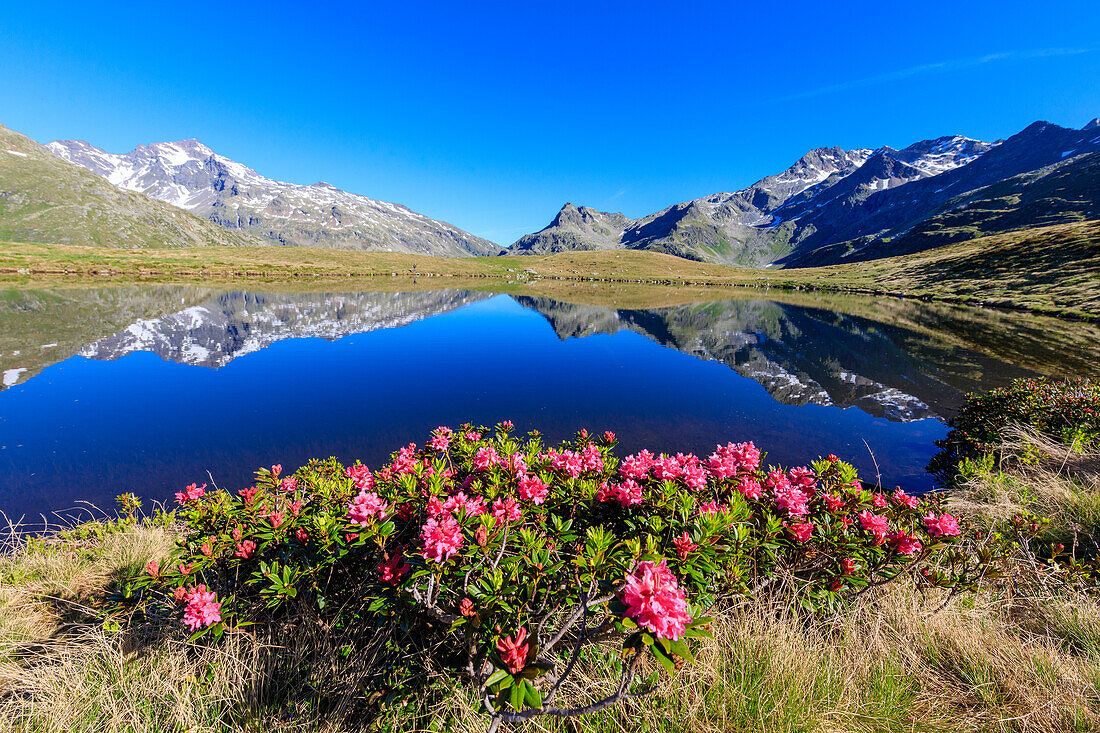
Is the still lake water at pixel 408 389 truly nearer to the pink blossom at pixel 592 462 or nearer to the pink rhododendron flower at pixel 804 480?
the pink rhododendron flower at pixel 804 480

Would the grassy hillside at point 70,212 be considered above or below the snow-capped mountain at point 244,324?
above

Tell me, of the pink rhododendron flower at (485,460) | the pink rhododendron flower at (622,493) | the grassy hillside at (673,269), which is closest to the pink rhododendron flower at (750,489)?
the pink rhododendron flower at (622,493)

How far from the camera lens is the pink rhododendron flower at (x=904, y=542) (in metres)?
3.72

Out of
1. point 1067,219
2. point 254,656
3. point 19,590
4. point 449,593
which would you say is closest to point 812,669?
point 449,593

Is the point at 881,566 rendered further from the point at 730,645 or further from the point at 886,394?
the point at 886,394

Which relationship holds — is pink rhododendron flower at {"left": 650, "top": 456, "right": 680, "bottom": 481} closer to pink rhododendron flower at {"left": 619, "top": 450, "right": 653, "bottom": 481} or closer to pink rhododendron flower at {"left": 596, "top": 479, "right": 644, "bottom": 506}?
pink rhododendron flower at {"left": 619, "top": 450, "right": 653, "bottom": 481}

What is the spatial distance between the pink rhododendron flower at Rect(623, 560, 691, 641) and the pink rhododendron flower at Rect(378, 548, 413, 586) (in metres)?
1.77

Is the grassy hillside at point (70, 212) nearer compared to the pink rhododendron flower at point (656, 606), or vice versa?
the pink rhododendron flower at point (656, 606)

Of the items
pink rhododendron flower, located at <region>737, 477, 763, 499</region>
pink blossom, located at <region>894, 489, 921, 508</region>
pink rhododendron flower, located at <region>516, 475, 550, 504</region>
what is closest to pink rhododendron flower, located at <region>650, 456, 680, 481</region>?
pink rhododendron flower, located at <region>737, 477, 763, 499</region>

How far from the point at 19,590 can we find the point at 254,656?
3415mm

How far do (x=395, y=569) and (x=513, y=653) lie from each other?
4.11 ft

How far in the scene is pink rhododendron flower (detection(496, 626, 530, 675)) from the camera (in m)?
2.13

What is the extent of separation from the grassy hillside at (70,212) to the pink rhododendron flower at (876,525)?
241927mm

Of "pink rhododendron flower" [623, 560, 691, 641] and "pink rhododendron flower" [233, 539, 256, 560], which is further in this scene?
"pink rhododendron flower" [233, 539, 256, 560]
